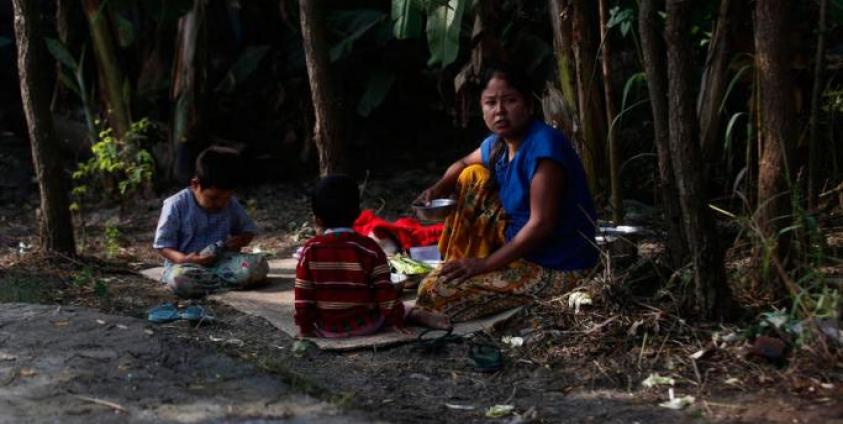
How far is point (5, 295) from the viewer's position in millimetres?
5117

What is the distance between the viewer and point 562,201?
4379 millimetres

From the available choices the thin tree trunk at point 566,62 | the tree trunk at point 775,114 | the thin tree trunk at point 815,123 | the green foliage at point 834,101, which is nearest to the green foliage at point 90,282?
the thin tree trunk at point 566,62

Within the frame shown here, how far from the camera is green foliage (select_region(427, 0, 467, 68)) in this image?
5735 millimetres

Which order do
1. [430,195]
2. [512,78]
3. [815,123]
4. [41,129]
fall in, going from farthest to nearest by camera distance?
[41,129]
[430,195]
[512,78]
[815,123]

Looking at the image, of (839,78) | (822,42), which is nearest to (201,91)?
(839,78)

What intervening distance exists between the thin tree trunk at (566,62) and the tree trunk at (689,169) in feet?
4.23

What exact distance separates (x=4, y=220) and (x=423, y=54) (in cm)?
339

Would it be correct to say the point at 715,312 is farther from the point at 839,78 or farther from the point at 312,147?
the point at 312,147

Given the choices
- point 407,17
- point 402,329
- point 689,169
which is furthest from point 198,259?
point 689,169

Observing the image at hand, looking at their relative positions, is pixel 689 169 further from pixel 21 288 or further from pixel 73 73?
pixel 73 73

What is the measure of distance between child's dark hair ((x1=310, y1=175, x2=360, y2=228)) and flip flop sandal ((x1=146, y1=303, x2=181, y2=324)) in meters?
0.87

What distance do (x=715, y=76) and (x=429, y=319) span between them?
5.55 feet

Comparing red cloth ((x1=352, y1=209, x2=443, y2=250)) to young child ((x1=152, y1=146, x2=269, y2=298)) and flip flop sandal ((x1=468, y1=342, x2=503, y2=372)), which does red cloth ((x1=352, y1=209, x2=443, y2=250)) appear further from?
flip flop sandal ((x1=468, y1=342, x2=503, y2=372))

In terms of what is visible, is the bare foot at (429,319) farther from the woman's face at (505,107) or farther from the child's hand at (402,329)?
the woman's face at (505,107)
